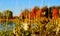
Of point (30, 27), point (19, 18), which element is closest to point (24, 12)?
point (19, 18)

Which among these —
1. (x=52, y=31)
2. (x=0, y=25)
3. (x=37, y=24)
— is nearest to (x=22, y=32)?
(x=37, y=24)

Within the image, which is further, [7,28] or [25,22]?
[7,28]

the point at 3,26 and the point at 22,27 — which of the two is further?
the point at 3,26

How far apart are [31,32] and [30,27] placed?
63mm

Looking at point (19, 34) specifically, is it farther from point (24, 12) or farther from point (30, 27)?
point (24, 12)

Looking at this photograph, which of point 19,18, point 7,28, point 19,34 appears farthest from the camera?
point 7,28

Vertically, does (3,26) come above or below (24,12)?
below

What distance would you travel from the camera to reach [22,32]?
2.20 meters

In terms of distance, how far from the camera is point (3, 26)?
8.53ft

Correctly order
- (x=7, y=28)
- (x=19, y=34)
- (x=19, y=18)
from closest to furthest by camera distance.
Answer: (x=19, y=34)
(x=19, y=18)
(x=7, y=28)

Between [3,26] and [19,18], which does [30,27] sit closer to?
[19,18]

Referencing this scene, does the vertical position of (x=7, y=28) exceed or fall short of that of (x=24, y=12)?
it falls short

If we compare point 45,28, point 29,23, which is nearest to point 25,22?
point 29,23

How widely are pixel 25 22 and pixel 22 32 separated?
13cm
